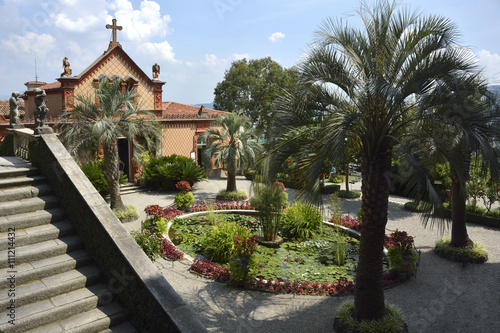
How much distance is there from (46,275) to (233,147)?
12804mm

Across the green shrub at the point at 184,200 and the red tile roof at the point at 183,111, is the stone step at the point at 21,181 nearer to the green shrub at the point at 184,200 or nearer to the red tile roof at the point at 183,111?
the green shrub at the point at 184,200

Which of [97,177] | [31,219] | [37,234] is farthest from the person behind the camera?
[97,177]

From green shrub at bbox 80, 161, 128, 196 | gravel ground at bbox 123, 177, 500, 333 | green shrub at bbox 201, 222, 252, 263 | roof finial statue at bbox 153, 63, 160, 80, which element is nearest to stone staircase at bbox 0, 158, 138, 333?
gravel ground at bbox 123, 177, 500, 333

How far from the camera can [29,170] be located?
6.29 metres

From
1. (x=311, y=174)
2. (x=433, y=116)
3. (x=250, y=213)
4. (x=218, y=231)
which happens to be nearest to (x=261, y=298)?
(x=218, y=231)

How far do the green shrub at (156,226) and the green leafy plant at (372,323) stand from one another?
5532 mm

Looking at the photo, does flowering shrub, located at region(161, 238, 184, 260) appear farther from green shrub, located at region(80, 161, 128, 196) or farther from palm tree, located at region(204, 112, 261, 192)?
palm tree, located at region(204, 112, 261, 192)

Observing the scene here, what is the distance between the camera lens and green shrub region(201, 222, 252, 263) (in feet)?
31.2

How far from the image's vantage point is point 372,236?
6.27 metres

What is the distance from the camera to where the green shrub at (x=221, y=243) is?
9500mm

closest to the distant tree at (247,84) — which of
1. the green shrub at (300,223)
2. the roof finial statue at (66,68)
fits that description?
the roof finial statue at (66,68)

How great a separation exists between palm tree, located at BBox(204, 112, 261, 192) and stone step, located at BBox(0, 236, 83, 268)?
455 inches

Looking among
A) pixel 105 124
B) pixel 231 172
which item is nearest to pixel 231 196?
pixel 231 172

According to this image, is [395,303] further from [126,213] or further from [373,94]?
[126,213]
